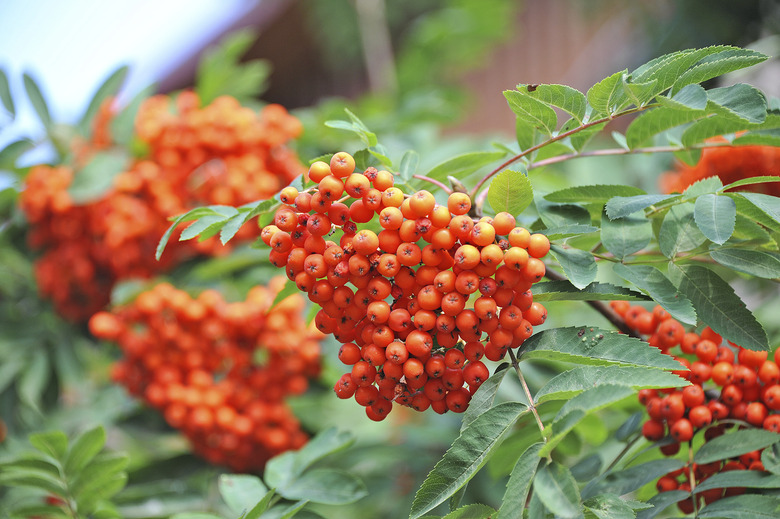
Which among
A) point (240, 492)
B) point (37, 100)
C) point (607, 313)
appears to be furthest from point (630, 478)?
point (37, 100)

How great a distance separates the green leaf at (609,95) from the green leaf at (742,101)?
5.1 inches

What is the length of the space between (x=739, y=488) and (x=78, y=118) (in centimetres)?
234

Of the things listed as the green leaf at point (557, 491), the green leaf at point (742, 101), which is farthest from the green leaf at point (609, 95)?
the green leaf at point (557, 491)

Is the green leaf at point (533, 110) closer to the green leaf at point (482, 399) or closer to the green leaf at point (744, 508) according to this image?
the green leaf at point (482, 399)

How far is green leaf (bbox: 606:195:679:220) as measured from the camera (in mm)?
1011

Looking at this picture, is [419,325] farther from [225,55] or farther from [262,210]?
[225,55]

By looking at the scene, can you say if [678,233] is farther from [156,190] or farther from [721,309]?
[156,190]

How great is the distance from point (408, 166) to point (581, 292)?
1.34 feet

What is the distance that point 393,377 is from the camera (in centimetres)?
95

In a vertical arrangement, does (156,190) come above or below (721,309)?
above

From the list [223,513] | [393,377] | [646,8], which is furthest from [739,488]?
[646,8]

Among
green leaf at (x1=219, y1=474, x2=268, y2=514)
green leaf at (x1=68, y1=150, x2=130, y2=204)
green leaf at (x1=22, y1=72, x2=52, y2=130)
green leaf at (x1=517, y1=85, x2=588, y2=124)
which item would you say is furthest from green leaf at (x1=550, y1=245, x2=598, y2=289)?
green leaf at (x1=22, y1=72, x2=52, y2=130)

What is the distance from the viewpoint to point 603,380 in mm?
860

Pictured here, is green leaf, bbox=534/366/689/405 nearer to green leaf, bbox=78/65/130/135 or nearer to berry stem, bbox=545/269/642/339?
berry stem, bbox=545/269/642/339
